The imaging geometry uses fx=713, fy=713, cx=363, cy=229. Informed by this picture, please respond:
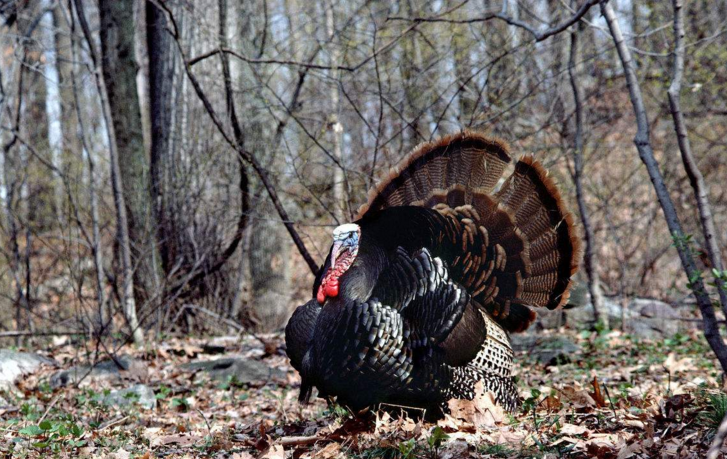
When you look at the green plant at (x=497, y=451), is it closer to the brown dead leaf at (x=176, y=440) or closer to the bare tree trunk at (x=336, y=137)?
the brown dead leaf at (x=176, y=440)

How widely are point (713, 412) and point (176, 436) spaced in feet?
10.2

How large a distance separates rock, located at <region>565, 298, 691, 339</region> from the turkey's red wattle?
5018 millimetres

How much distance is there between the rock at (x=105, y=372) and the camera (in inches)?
250

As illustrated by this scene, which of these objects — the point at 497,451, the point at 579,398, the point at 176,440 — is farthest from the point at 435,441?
the point at 176,440

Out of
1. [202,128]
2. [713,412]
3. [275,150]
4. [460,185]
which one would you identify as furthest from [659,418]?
[202,128]

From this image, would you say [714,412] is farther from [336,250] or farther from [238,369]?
[238,369]

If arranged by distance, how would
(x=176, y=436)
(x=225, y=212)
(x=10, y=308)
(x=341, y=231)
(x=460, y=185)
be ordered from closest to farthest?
(x=341, y=231)
(x=176, y=436)
(x=460, y=185)
(x=225, y=212)
(x=10, y=308)

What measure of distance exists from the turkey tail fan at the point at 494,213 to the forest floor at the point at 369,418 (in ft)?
2.49

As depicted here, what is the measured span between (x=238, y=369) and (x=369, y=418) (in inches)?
108

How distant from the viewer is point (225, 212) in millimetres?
7695

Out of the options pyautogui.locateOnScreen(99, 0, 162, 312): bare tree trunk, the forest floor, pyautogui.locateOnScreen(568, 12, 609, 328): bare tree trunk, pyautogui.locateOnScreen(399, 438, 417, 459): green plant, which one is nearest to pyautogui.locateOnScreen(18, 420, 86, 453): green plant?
the forest floor

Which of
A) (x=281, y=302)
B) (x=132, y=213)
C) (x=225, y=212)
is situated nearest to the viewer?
(x=225, y=212)

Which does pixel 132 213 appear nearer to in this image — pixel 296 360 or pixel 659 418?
pixel 296 360

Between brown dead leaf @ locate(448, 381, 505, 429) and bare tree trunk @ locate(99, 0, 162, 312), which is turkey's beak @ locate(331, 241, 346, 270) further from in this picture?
bare tree trunk @ locate(99, 0, 162, 312)
